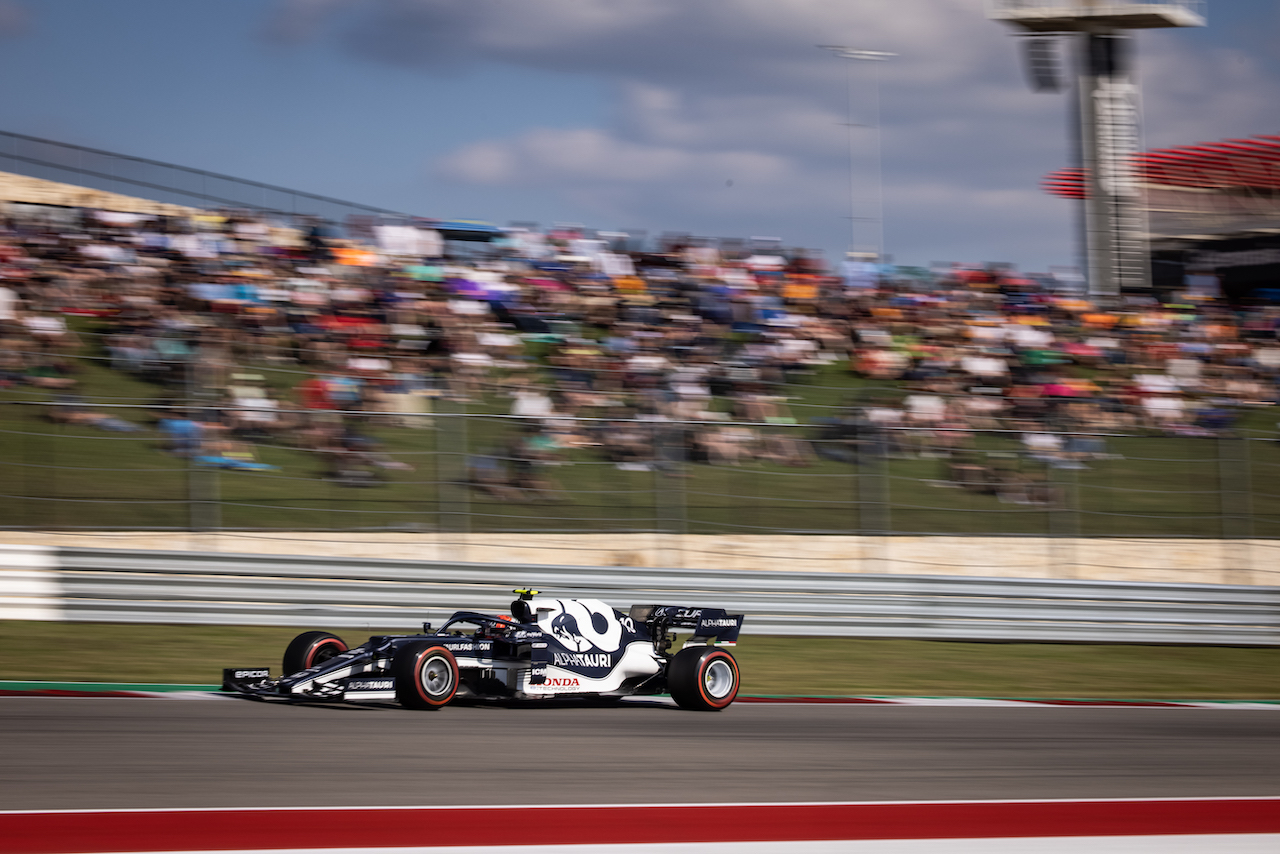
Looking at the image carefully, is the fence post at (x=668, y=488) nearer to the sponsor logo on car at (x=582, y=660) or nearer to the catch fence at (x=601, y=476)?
the catch fence at (x=601, y=476)

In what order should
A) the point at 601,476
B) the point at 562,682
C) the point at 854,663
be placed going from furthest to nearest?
1. the point at 601,476
2. the point at 854,663
3. the point at 562,682

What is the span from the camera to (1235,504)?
1496 centimetres

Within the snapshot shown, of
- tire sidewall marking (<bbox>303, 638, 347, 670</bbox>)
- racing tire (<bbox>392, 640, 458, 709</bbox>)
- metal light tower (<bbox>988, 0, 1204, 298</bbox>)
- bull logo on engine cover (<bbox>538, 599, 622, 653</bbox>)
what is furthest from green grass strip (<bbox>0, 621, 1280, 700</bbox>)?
metal light tower (<bbox>988, 0, 1204, 298</bbox>)

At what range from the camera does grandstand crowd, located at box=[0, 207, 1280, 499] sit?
43.3ft

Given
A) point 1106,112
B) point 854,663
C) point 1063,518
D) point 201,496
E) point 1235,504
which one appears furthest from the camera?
point 1106,112

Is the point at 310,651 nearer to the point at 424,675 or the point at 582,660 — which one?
the point at 424,675

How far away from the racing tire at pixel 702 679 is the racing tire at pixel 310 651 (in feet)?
7.06

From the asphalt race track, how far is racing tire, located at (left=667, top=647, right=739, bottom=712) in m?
0.17

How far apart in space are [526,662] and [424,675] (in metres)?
0.78

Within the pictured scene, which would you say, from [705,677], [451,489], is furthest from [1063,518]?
[705,677]

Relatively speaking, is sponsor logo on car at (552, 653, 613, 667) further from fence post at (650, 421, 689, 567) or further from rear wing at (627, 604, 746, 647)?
fence post at (650, 421, 689, 567)

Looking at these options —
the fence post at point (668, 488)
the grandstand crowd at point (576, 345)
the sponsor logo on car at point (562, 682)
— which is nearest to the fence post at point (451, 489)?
the grandstand crowd at point (576, 345)

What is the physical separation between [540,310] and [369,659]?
28.5 feet

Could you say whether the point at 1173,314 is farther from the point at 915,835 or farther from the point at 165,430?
the point at 915,835
